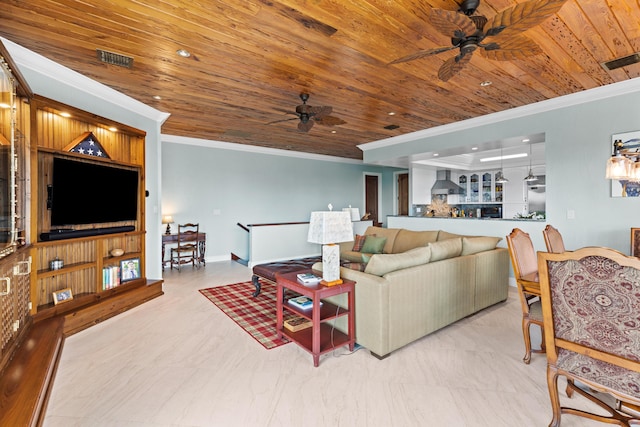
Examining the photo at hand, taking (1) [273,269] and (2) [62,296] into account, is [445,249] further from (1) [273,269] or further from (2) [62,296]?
(2) [62,296]

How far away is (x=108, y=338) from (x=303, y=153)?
5865mm

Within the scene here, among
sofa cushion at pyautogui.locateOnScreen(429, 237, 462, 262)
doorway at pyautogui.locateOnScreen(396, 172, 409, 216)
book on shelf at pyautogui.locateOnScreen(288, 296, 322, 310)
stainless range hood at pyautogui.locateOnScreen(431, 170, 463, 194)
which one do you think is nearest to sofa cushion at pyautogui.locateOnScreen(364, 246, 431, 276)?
sofa cushion at pyautogui.locateOnScreen(429, 237, 462, 262)

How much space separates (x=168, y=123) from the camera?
16.8 feet

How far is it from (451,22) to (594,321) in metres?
1.76

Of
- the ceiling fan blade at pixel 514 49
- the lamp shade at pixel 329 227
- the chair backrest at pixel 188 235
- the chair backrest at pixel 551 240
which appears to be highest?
the ceiling fan blade at pixel 514 49

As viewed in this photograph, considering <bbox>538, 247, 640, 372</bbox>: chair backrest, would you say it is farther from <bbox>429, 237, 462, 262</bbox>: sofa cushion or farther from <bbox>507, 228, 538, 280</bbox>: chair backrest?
<bbox>429, 237, 462, 262</bbox>: sofa cushion

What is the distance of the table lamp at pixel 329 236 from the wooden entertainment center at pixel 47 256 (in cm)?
191

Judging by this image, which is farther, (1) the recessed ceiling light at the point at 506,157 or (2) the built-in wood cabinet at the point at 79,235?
(1) the recessed ceiling light at the point at 506,157

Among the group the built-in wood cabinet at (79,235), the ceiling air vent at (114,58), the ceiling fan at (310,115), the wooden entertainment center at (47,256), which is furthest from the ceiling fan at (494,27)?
the built-in wood cabinet at (79,235)

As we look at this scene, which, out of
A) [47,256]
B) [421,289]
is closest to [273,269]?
[421,289]

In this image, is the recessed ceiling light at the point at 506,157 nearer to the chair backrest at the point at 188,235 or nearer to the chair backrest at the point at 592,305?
the chair backrest at the point at 592,305

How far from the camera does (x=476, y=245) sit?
11.6 ft

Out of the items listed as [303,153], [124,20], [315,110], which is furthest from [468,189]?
[124,20]

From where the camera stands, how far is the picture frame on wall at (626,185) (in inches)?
134
